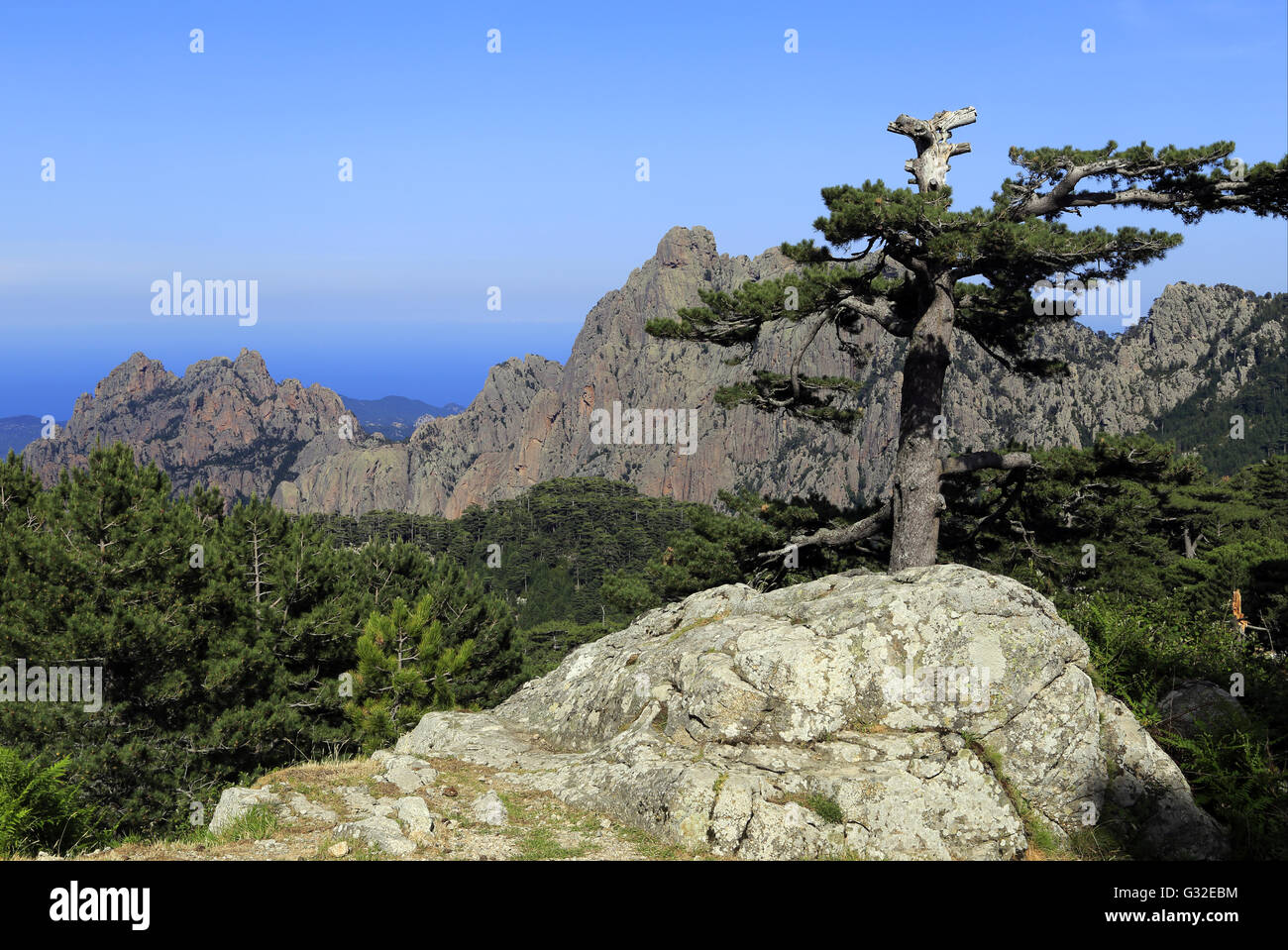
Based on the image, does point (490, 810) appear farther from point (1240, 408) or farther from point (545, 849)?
point (1240, 408)

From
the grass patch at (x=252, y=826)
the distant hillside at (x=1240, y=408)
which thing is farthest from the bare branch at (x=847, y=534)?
the distant hillside at (x=1240, y=408)

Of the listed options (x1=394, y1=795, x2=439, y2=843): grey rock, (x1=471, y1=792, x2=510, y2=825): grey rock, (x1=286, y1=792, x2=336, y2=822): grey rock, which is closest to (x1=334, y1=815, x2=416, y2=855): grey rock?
(x1=394, y1=795, x2=439, y2=843): grey rock

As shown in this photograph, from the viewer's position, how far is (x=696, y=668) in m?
9.86

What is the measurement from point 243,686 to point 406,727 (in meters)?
7.03

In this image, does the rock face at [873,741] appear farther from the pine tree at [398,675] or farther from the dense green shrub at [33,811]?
the pine tree at [398,675]

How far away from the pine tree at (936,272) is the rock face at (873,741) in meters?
5.93

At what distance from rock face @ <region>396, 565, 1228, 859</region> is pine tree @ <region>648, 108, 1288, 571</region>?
5.93 meters

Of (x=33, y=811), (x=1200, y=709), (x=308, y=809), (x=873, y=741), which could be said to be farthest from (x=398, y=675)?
(x=1200, y=709)

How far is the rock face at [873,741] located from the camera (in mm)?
7621

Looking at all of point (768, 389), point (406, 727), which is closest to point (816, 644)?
point (768, 389)

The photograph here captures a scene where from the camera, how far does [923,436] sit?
16.1 meters

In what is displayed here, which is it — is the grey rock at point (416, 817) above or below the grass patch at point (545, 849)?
above

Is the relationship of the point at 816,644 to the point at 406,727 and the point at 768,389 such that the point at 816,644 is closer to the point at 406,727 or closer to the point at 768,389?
the point at 768,389

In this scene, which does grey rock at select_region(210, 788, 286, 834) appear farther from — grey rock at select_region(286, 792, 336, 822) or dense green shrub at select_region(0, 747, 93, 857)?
dense green shrub at select_region(0, 747, 93, 857)
